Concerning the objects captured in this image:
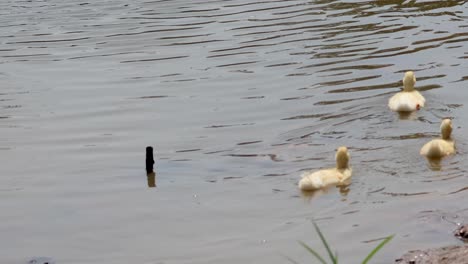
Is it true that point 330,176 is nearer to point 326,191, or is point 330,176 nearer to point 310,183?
point 326,191

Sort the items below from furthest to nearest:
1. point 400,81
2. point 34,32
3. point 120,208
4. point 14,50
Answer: point 34,32 < point 14,50 < point 400,81 < point 120,208

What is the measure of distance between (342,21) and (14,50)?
3965 millimetres

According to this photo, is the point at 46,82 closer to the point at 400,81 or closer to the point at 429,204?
the point at 400,81

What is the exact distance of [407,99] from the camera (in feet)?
30.7

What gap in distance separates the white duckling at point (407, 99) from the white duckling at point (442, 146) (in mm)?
944

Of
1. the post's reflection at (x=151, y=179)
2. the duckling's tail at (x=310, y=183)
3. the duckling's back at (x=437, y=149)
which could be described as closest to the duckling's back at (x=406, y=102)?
the duckling's back at (x=437, y=149)

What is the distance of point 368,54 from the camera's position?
1159 centimetres

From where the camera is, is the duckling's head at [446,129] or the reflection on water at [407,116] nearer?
the duckling's head at [446,129]

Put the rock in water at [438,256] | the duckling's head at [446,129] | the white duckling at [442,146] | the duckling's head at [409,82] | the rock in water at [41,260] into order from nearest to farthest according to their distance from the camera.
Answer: the rock in water at [438,256] → the rock in water at [41,260] → the white duckling at [442,146] → the duckling's head at [446,129] → the duckling's head at [409,82]

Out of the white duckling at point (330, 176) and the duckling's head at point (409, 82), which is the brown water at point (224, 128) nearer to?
the white duckling at point (330, 176)

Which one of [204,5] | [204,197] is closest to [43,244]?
[204,197]

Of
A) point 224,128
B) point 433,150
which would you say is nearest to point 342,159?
point 433,150

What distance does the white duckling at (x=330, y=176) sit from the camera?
7.52 metres

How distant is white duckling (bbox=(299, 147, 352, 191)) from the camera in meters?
7.52
